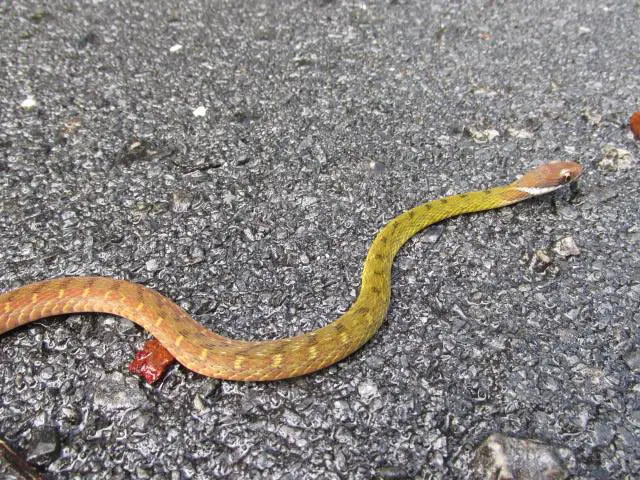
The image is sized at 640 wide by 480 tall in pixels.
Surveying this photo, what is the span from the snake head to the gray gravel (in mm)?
129

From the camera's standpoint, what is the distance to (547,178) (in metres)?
3.78

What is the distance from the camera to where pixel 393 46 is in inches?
211

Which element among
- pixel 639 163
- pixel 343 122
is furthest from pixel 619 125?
pixel 343 122

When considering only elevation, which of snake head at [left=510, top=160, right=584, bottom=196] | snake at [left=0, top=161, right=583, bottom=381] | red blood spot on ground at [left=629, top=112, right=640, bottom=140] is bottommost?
red blood spot on ground at [left=629, top=112, right=640, bottom=140]

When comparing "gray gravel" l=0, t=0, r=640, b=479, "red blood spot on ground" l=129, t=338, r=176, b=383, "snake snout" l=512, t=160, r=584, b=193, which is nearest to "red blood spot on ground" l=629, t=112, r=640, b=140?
"gray gravel" l=0, t=0, r=640, b=479

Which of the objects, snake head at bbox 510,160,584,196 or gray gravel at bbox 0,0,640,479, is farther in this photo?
snake head at bbox 510,160,584,196

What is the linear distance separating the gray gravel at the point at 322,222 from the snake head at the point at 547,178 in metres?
0.13

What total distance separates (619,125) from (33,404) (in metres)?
4.89

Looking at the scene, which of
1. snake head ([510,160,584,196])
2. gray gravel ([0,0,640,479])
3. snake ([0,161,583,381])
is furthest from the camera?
snake head ([510,160,584,196])

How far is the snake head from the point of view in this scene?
3764 millimetres

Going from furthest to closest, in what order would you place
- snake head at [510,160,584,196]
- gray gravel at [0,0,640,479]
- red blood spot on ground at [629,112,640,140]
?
red blood spot on ground at [629,112,640,140] → snake head at [510,160,584,196] → gray gravel at [0,0,640,479]

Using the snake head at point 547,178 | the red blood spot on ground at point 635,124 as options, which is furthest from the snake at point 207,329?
the red blood spot on ground at point 635,124

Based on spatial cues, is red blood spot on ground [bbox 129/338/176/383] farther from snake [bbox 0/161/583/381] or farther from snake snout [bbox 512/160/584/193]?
snake snout [bbox 512/160/584/193]

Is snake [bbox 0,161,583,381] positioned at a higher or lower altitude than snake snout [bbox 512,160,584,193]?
higher
